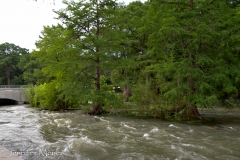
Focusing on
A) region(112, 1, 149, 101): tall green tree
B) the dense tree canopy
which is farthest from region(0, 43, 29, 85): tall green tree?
the dense tree canopy

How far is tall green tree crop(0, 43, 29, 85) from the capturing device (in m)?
61.8

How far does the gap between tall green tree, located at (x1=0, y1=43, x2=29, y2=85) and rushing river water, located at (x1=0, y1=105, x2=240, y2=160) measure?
54.5 metres

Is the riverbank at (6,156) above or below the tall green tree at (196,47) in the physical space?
below

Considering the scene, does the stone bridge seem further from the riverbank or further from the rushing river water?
the riverbank

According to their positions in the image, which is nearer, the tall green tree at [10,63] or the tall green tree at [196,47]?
the tall green tree at [196,47]

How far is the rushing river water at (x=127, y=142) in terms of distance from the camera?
749 cm

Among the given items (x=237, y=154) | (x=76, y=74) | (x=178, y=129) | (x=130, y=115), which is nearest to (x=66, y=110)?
(x=76, y=74)

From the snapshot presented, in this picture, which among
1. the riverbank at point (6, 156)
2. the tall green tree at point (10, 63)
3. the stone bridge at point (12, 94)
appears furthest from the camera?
the tall green tree at point (10, 63)

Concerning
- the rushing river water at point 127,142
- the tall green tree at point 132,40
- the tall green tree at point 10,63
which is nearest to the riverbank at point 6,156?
the rushing river water at point 127,142

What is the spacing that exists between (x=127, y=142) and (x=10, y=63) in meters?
61.6

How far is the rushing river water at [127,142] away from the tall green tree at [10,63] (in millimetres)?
54515

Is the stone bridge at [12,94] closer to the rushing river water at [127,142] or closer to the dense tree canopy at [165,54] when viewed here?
the dense tree canopy at [165,54]

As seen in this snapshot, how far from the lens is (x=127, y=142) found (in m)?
9.20

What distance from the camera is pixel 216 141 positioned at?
928cm
